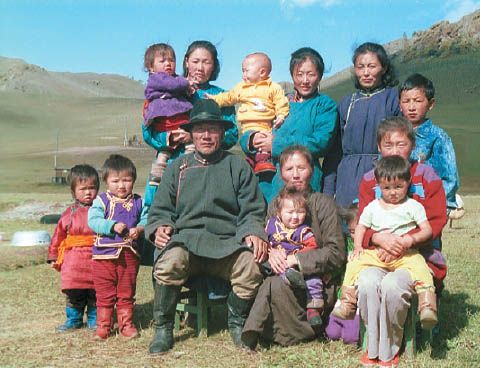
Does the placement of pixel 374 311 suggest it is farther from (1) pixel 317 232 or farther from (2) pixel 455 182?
(2) pixel 455 182

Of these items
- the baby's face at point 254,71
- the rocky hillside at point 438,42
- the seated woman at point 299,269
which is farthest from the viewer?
the rocky hillside at point 438,42

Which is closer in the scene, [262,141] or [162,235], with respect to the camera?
[162,235]

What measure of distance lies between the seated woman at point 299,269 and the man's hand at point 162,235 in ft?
2.62

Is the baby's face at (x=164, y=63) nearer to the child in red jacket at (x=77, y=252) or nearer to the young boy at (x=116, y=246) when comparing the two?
the young boy at (x=116, y=246)

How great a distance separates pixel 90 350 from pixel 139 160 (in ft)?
126

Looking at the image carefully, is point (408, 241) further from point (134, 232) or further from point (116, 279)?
point (116, 279)

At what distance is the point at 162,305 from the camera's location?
479 cm

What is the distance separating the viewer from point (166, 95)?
5.48 meters

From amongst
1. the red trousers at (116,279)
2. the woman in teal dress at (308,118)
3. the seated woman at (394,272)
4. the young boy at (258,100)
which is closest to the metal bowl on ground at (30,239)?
the red trousers at (116,279)

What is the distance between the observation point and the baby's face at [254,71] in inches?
222

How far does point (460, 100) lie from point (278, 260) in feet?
235

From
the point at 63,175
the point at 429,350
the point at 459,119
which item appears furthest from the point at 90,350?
the point at 459,119

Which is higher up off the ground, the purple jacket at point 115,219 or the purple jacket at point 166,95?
the purple jacket at point 166,95

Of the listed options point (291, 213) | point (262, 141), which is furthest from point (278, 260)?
point (262, 141)
